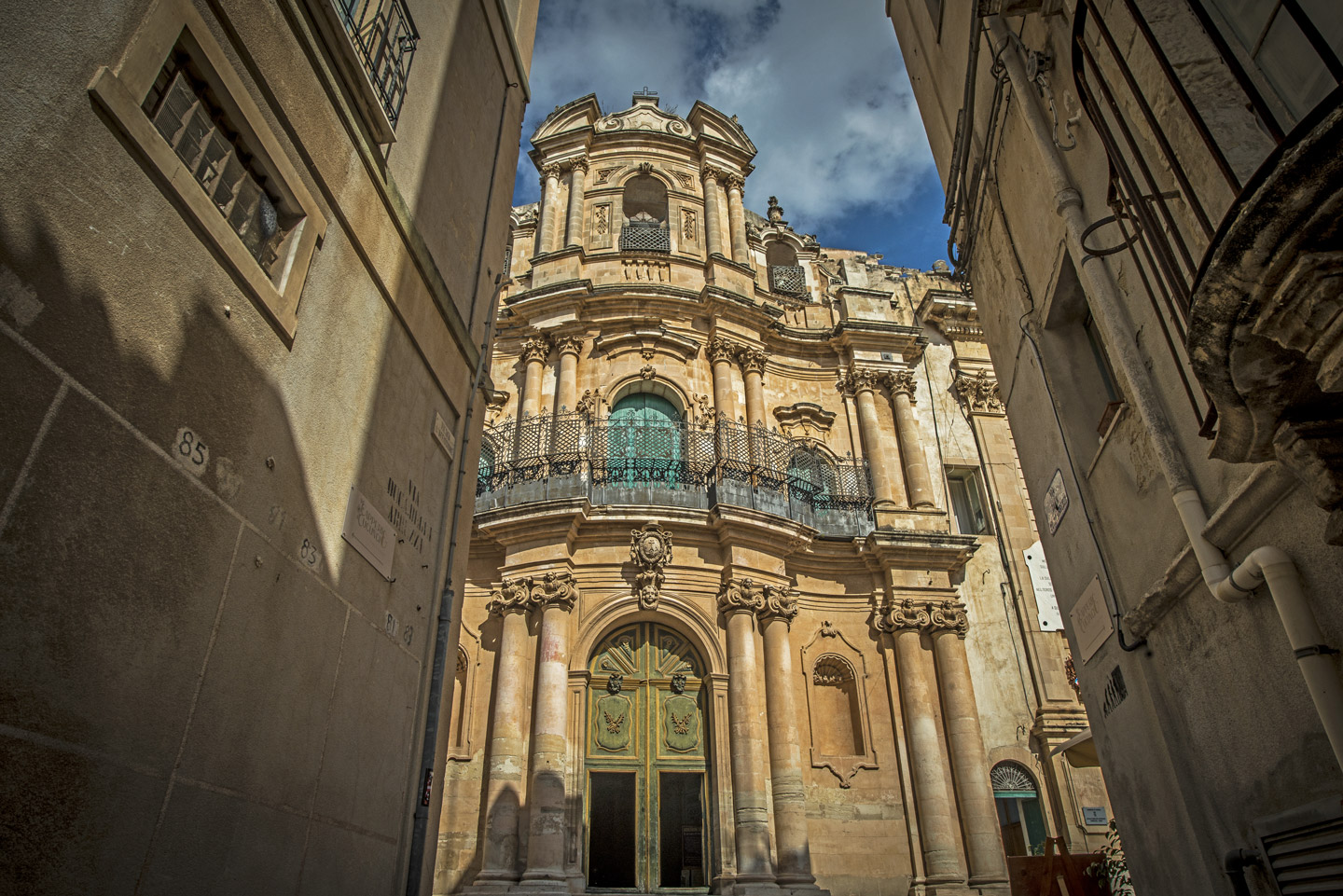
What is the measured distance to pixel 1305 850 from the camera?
423 cm

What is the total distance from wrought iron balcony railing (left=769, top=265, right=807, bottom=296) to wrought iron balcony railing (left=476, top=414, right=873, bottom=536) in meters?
5.52

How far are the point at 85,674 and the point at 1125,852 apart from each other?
7.23m

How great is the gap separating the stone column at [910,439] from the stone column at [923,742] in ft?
9.38

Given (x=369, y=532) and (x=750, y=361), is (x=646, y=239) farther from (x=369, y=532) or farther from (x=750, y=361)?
(x=369, y=532)

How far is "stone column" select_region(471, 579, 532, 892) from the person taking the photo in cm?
1214

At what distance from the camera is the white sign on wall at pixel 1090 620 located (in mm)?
6730

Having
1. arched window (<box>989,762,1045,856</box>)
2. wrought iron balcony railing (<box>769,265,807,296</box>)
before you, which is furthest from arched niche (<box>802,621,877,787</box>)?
wrought iron balcony railing (<box>769,265,807,296</box>)

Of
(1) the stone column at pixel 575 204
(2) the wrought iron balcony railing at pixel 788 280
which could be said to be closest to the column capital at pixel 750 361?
(2) the wrought iron balcony railing at pixel 788 280

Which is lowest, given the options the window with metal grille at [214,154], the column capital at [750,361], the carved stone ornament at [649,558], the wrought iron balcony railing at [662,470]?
the window with metal grille at [214,154]

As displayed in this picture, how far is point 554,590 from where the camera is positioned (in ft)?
45.0

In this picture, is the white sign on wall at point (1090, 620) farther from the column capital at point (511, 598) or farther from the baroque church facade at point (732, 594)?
the column capital at point (511, 598)

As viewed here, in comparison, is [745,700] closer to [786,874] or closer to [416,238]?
[786,874]

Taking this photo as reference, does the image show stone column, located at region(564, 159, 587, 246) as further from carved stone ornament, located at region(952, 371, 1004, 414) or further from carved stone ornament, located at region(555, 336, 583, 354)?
carved stone ornament, located at region(952, 371, 1004, 414)

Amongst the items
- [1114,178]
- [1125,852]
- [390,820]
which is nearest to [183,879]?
[390,820]
